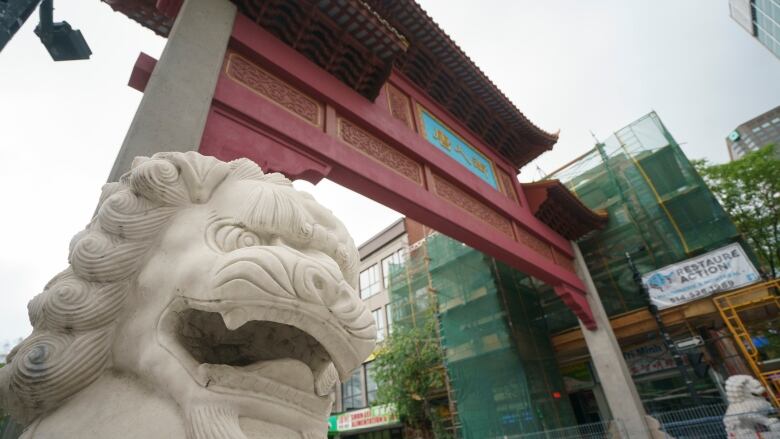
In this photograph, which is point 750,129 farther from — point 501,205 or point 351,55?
point 351,55

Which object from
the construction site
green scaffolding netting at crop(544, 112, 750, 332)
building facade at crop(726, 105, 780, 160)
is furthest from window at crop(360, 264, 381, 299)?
building facade at crop(726, 105, 780, 160)

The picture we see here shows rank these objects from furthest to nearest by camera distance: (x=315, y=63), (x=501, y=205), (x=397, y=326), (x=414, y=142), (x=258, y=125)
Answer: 1. (x=397, y=326)
2. (x=501, y=205)
3. (x=414, y=142)
4. (x=315, y=63)
5. (x=258, y=125)

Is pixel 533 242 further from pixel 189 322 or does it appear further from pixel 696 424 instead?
pixel 189 322

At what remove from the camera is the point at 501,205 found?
5613mm

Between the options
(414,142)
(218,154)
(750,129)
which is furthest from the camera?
(750,129)

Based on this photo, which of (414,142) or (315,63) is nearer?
(315,63)

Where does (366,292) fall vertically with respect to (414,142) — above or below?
above

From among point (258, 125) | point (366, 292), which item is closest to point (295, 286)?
point (258, 125)

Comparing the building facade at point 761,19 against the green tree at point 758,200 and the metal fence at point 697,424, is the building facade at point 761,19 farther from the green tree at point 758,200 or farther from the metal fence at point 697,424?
the metal fence at point 697,424

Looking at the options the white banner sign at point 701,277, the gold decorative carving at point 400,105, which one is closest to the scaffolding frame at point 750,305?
the white banner sign at point 701,277

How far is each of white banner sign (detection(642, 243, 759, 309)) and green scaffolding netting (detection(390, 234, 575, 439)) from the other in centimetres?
267

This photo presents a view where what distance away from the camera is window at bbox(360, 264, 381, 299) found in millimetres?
16234

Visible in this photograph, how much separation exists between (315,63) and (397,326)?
9631mm

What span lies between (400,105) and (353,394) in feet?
43.5
